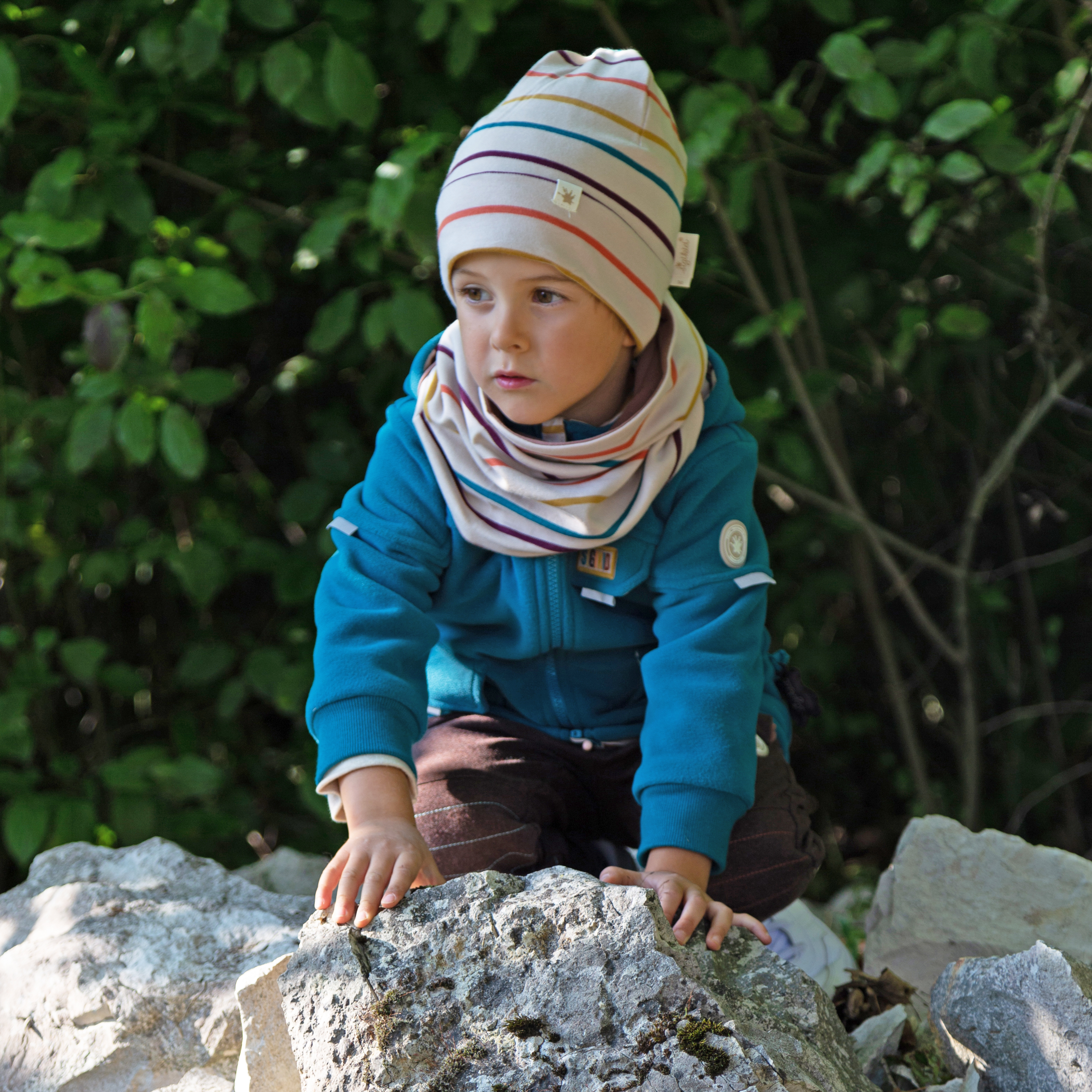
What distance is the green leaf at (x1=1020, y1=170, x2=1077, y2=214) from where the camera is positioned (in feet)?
6.73

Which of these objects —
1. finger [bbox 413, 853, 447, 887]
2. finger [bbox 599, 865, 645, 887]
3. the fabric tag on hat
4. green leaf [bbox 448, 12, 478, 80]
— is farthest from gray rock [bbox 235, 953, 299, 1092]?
green leaf [bbox 448, 12, 478, 80]

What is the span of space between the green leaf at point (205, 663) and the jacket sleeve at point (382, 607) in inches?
41.7

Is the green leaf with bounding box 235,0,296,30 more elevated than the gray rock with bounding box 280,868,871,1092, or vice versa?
the green leaf with bounding box 235,0,296,30

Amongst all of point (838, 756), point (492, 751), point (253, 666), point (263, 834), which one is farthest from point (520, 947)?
point (838, 756)

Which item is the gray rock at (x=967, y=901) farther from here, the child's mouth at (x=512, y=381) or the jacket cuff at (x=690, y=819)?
the child's mouth at (x=512, y=381)

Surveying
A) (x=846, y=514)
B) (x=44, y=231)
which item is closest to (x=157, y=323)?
(x=44, y=231)

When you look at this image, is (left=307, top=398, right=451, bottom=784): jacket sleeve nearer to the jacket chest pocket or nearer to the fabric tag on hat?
the jacket chest pocket

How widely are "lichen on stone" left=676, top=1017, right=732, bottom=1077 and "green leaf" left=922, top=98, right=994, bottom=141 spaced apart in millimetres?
1469

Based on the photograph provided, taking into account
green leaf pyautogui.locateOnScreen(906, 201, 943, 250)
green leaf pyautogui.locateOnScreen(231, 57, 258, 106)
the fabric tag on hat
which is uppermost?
the fabric tag on hat

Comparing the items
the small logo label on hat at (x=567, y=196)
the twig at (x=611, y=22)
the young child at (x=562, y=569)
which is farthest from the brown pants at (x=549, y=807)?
the twig at (x=611, y=22)

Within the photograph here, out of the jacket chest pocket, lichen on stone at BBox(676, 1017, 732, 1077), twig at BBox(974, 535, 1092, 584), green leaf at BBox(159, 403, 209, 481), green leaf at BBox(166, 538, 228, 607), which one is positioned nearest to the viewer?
lichen on stone at BBox(676, 1017, 732, 1077)

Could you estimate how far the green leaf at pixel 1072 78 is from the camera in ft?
6.44

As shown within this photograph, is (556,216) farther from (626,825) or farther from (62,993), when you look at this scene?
(62,993)

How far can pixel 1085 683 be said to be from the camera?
309cm
